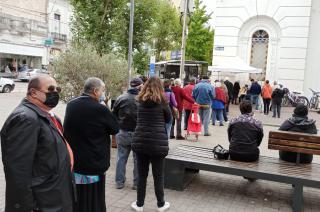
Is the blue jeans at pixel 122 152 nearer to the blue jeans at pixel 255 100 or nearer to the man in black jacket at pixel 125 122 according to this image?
the man in black jacket at pixel 125 122

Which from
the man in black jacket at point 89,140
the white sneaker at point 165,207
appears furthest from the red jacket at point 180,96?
the man in black jacket at point 89,140

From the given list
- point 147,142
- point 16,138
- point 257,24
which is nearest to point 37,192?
point 16,138

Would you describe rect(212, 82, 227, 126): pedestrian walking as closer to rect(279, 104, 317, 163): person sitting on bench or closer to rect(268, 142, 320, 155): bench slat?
rect(279, 104, 317, 163): person sitting on bench

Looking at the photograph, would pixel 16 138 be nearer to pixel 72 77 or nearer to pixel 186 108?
pixel 72 77

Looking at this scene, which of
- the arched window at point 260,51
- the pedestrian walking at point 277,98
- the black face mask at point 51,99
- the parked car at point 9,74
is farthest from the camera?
the parked car at point 9,74

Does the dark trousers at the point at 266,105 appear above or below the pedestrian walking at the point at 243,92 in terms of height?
below

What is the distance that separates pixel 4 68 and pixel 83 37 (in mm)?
28185

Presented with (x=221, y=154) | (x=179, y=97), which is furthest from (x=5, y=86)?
(x=221, y=154)

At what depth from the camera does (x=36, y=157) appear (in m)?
3.01

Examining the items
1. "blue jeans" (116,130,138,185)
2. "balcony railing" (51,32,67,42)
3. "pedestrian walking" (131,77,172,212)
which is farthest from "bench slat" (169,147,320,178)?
"balcony railing" (51,32,67,42)

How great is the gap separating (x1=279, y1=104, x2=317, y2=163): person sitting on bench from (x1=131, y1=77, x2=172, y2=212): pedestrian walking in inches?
94.3

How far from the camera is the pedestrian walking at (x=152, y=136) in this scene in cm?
508

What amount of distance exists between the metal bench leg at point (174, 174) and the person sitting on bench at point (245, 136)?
0.88m

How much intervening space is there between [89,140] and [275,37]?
1964 centimetres
